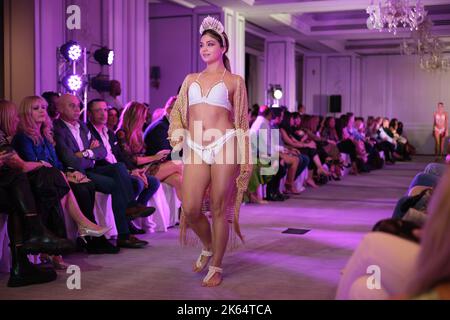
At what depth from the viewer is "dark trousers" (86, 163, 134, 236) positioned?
15.3ft

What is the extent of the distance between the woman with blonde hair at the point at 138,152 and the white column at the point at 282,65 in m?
8.88

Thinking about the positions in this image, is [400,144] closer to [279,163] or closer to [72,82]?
[279,163]

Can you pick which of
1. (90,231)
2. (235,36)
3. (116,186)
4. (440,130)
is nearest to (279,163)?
(116,186)

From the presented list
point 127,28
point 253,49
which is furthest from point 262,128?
point 253,49

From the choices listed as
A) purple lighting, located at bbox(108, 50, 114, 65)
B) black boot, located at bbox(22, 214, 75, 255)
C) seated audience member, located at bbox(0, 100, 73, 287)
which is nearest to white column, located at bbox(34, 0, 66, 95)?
purple lighting, located at bbox(108, 50, 114, 65)

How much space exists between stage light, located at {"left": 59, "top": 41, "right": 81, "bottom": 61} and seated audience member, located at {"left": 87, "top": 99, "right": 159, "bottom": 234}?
1735 mm

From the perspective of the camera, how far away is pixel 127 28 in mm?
8188

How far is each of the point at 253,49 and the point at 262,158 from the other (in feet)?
35.3

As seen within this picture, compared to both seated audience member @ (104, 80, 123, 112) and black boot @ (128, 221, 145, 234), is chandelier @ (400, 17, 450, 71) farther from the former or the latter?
black boot @ (128, 221, 145, 234)

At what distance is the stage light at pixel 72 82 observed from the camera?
6.62 metres

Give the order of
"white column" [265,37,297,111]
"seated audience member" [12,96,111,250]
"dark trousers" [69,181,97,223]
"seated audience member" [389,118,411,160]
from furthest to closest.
Result: "seated audience member" [389,118,411,160], "white column" [265,37,297,111], "dark trousers" [69,181,97,223], "seated audience member" [12,96,111,250]

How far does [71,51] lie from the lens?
660 cm

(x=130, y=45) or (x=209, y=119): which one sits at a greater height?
(x=130, y=45)

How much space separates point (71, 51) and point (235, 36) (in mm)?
4983
